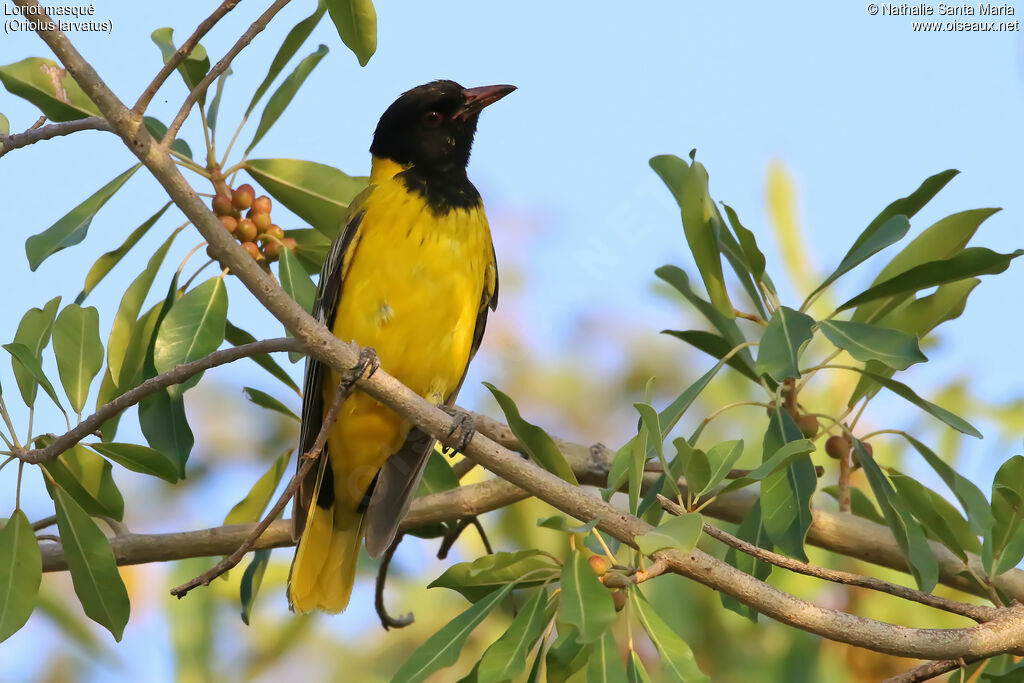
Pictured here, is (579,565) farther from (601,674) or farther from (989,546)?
(989,546)

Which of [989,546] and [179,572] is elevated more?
[989,546]

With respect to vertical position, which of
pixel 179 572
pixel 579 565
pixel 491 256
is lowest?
pixel 179 572

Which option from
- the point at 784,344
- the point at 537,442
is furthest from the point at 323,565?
the point at 784,344

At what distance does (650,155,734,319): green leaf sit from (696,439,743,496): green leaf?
942 millimetres

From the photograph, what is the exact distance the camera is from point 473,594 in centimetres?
310

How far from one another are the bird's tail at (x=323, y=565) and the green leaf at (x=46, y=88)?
1810 millimetres

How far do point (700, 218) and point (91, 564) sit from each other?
229 cm

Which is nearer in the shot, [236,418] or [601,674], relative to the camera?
[601,674]

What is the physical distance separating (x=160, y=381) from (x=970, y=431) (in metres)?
2.27

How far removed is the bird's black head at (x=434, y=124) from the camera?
193 inches

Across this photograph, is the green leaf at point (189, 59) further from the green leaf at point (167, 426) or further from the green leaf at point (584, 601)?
the green leaf at point (584, 601)

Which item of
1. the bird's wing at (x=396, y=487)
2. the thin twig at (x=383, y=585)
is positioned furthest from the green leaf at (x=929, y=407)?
the thin twig at (x=383, y=585)

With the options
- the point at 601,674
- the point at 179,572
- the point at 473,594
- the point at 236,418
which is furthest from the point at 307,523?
the point at 236,418

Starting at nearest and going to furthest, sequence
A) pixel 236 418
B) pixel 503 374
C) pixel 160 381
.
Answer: pixel 160 381 → pixel 503 374 → pixel 236 418
